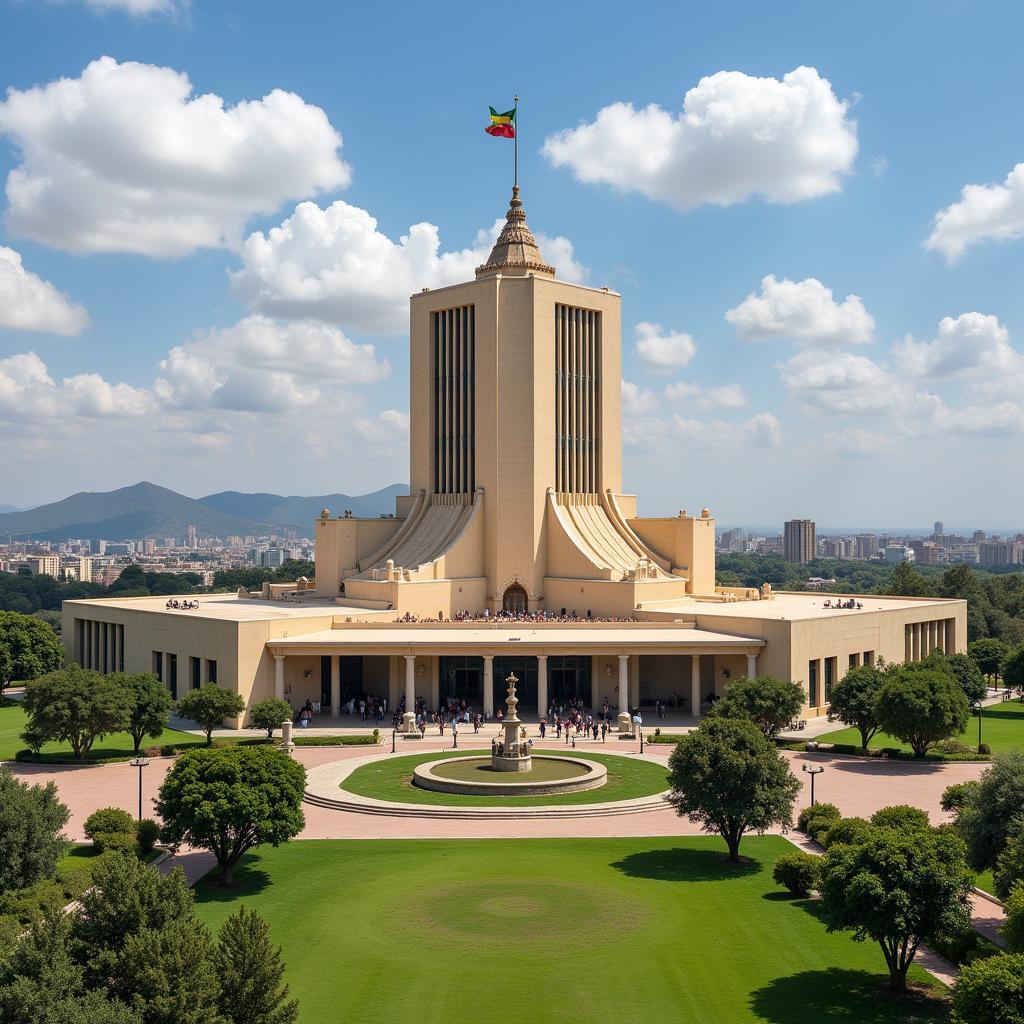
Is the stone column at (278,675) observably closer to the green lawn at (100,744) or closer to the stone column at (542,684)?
the green lawn at (100,744)

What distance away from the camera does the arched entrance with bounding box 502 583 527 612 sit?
7169 cm

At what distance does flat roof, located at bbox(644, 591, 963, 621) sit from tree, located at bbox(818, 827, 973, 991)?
3526 centimetres

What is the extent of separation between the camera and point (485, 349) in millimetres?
72812

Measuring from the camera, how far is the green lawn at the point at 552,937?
2175 cm

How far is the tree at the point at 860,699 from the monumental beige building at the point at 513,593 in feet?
22.5

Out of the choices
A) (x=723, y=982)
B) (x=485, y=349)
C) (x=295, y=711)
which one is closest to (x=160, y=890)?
(x=723, y=982)

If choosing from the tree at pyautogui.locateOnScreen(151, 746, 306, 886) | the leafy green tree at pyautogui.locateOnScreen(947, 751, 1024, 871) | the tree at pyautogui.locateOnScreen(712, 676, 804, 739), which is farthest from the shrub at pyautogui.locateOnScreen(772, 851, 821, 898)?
the tree at pyautogui.locateOnScreen(712, 676, 804, 739)

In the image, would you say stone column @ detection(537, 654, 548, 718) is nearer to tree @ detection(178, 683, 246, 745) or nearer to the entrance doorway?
the entrance doorway

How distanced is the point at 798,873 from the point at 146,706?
29593 millimetres

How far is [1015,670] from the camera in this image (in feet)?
213

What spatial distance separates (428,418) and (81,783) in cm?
3970

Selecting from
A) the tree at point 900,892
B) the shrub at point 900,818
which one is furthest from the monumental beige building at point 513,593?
the tree at point 900,892

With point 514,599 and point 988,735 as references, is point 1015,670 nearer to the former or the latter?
point 988,735

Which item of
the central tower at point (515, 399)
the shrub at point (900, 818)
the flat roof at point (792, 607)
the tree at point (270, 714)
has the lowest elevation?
the tree at point (270, 714)
